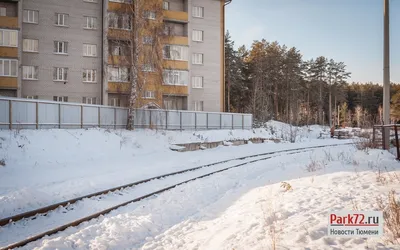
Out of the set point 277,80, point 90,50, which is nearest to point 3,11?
point 90,50

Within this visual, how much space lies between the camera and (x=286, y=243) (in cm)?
452

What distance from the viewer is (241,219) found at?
254 inches

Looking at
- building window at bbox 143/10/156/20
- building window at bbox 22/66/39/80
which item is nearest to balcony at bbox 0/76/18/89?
building window at bbox 22/66/39/80

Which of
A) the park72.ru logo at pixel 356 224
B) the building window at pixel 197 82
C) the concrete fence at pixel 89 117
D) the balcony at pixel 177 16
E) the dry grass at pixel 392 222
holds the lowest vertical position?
the park72.ru logo at pixel 356 224

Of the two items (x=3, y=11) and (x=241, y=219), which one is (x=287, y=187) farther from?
(x=3, y=11)

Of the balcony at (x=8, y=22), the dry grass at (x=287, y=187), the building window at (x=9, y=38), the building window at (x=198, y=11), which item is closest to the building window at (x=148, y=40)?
the building window at (x=9, y=38)

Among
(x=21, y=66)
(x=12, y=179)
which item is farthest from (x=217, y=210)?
(x=21, y=66)

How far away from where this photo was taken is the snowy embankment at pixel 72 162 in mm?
9573

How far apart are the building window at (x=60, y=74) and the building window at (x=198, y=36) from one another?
48.5 feet

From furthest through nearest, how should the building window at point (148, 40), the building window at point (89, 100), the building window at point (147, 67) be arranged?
1. the building window at point (89, 100)
2. the building window at point (148, 40)
3. the building window at point (147, 67)

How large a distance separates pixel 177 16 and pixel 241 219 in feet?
106

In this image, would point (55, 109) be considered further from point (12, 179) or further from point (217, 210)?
point (217, 210)

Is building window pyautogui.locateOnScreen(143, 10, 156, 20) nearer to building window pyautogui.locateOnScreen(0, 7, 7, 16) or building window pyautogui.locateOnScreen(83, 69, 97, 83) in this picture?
building window pyautogui.locateOnScreen(83, 69, 97, 83)

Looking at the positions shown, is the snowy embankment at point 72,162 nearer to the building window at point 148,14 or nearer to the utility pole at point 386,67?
the building window at point 148,14
